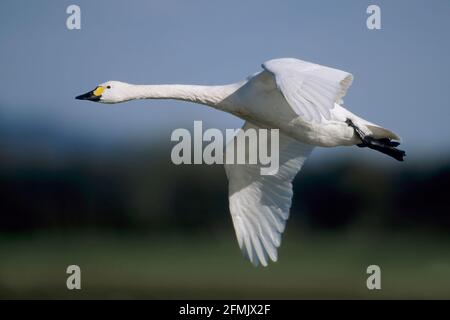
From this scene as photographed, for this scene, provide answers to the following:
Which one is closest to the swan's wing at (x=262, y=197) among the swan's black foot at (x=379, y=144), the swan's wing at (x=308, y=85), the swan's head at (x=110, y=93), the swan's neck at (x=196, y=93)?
the swan's neck at (x=196, y=93)

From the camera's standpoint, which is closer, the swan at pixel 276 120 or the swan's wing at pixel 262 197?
the swan at pixel 276 120

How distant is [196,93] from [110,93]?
2.78 feet

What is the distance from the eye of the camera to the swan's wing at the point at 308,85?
5297 mm

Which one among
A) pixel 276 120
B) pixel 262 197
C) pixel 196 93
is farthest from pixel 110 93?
pixel 262 197

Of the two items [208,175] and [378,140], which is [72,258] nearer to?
[208,175]

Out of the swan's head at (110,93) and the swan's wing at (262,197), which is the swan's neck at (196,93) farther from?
the swan's wing at (262,197)

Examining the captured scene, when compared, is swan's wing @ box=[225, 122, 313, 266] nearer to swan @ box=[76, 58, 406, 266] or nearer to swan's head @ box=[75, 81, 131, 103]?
swan @ box=[76, 58, 406, 266]

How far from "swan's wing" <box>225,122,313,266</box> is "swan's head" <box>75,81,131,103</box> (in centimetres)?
106

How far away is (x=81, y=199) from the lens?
13.3 m

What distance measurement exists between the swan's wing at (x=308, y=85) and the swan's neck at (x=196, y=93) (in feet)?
2.79

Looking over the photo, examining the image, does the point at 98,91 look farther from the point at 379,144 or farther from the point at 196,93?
the point at 379,144

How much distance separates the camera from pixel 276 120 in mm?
6719
